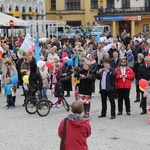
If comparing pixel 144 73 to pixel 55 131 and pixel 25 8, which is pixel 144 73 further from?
pixel 25 8

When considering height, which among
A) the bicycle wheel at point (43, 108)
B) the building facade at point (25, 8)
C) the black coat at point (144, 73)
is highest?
the building facade at point (25, 8)

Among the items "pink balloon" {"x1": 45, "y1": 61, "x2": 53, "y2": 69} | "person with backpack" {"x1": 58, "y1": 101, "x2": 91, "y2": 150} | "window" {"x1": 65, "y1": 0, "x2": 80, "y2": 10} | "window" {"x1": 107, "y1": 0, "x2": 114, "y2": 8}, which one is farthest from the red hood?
"window" {"x1": 65, "y1": 0, "x2": 80, "y2": 10}

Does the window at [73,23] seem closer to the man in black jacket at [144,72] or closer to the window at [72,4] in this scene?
the window at [72,4]

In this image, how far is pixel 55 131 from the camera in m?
11.3

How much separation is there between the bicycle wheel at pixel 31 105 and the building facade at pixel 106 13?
43.6m

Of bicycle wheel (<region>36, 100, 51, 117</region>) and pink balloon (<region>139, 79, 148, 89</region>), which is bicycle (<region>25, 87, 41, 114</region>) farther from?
pink balloon (<region>139, 79, 148, 89</region>)

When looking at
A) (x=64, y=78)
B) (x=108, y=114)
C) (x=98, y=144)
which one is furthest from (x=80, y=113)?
(x=64, y=78)

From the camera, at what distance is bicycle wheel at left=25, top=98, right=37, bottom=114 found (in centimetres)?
1357

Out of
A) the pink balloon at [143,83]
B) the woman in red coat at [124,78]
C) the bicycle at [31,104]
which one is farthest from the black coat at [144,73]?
the bicycle at [31,104]

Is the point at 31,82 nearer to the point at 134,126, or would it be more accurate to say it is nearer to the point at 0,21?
the point at 134,126

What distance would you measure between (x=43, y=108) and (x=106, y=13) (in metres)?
48.8

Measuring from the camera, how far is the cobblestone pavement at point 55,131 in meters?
9.99

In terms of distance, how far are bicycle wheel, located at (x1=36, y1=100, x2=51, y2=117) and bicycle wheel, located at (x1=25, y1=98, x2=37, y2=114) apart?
0.39m

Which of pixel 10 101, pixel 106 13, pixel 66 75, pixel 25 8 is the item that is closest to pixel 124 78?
pixel 66 75
